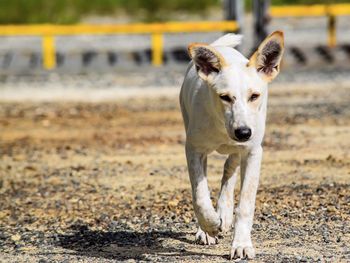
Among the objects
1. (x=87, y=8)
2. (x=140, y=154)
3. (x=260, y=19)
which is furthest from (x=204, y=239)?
(x=87, y=8)

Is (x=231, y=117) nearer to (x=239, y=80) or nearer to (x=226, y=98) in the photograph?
(x=226, y=98)

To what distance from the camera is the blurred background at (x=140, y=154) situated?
7.71 metres

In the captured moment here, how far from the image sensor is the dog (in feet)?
21.6

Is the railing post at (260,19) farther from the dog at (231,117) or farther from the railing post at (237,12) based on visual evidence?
the dog at (231,117)

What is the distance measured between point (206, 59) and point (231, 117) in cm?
49

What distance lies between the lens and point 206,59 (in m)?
6.82

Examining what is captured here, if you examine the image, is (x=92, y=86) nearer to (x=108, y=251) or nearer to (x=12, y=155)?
(x=12, y=155)

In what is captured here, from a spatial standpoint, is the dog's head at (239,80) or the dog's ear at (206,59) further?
the dog's ear at (206,59)

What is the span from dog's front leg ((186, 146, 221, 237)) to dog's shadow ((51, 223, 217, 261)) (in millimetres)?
316

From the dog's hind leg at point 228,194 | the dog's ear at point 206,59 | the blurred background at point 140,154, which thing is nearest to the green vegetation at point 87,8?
the blurred background at point 140,154

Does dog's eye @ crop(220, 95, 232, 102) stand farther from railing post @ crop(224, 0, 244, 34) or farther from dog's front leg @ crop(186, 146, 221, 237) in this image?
railing post @ crop(224, 0, 244, 34)

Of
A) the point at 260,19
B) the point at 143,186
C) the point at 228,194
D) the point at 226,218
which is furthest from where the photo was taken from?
the point at 260,19

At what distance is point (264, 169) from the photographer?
10375 millimetres

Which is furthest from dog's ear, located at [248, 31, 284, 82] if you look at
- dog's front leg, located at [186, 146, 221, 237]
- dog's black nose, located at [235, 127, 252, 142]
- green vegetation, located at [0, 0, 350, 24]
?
green vegetation, located at [0, 0, 350, 24]
